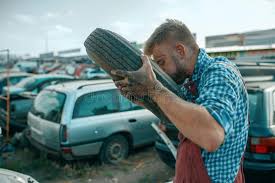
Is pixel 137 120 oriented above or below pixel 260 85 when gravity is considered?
below

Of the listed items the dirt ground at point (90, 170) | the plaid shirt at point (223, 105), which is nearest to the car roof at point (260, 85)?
the dirt ground at point (90, 170)

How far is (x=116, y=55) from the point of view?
153 centimetres

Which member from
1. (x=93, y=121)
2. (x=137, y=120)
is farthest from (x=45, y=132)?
(x=137, y=120)

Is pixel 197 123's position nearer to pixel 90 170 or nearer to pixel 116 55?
pixel 116 55

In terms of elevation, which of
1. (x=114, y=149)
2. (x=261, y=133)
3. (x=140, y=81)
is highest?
(x=140, y=81)

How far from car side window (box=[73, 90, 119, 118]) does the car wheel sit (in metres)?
0.51

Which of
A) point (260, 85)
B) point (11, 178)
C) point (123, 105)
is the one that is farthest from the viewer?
point (123, 105)

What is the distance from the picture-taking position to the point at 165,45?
5.04ft

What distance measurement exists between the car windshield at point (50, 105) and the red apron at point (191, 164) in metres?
3.89

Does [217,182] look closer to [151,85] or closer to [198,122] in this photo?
[198,122]

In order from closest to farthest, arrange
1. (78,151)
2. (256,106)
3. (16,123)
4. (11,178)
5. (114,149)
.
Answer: (11,178) → (256,106) → (78,151) → (114,149) → (16,123)

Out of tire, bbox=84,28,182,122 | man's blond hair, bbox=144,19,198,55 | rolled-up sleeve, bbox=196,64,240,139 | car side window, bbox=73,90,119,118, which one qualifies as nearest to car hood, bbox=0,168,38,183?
tire, bbox=84,28,182,122

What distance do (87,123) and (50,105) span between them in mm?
806

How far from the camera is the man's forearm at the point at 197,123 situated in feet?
3.98
